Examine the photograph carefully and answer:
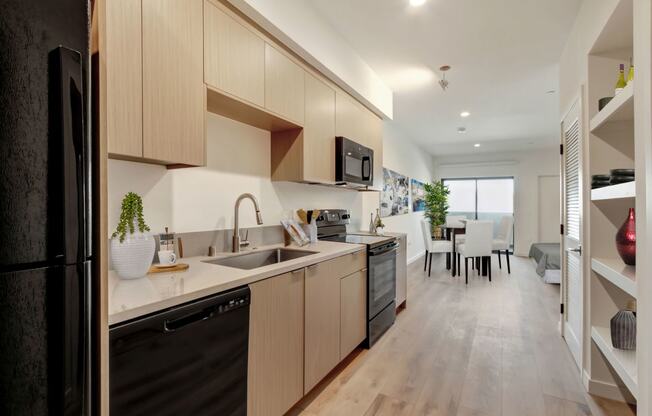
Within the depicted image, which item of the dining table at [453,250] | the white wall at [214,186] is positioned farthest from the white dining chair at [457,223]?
the white wall at [214,186]

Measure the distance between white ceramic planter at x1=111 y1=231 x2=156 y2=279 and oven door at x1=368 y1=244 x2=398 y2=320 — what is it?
67.1 inches

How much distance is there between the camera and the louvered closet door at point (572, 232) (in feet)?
7.56

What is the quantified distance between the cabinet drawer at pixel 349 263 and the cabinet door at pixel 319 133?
67cm

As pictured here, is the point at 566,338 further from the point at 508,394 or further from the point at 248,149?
the point at 248,149

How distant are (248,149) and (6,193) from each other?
1.76m

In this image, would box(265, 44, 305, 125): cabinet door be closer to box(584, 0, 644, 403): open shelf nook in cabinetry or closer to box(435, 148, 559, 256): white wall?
box(584, 0, 644, 403): open shelf nook in cabinetry

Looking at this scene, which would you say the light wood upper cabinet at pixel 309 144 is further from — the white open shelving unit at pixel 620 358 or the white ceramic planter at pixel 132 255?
the white open shelving unit at pixel 620 358

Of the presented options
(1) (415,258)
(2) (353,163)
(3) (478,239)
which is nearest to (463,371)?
(2) (353,163)

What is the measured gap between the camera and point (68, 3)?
618mm

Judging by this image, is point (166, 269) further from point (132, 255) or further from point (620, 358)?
point (620, 358)

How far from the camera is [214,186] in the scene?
1998 millimetres

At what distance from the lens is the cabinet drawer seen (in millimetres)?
2150

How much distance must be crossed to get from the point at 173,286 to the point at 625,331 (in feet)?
7.40

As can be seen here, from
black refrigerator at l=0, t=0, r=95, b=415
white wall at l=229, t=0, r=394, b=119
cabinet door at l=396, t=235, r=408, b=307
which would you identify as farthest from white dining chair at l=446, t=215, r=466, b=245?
black refrigerator at l=0, t=0, r=95, b=415
